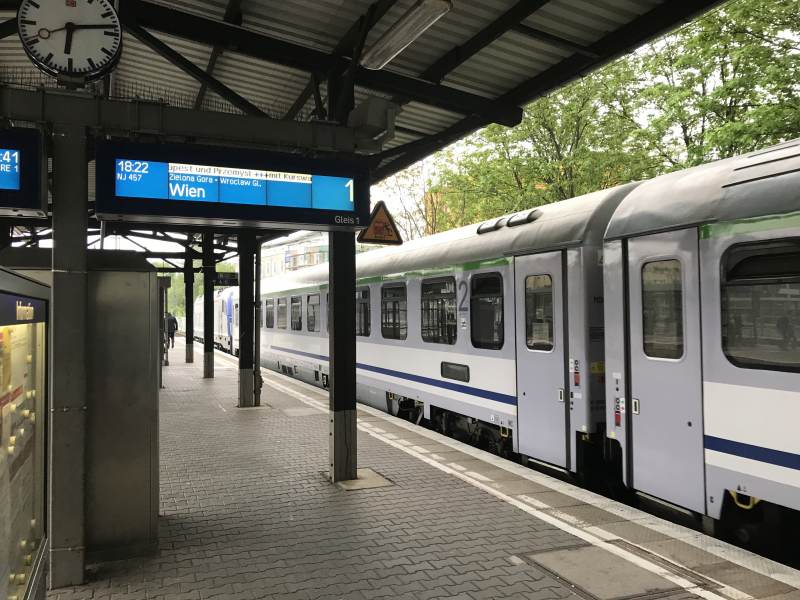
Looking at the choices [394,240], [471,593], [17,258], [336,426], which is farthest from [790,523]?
Result: [17,258]

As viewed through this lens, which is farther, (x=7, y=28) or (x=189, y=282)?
(x=189, y=282)

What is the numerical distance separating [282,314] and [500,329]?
1209 cm

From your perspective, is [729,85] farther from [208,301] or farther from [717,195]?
[208,301]

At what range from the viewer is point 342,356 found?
688 centimetres

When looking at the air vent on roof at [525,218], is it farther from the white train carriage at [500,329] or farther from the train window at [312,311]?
the train window at [312,311]

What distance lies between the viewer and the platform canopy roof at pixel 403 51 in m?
5.73

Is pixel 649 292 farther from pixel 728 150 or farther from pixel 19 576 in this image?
pixel 728 150

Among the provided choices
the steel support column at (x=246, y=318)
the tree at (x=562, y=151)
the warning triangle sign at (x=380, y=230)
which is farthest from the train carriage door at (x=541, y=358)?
the tree at (x=562, y=151)

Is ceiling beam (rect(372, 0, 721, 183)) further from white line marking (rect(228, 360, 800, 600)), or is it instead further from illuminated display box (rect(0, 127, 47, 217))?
illuminated display box (rect(0, 127, 47, 217))

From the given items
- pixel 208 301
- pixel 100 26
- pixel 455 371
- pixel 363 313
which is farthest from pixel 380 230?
pixel 208 301

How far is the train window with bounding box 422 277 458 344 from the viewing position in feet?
29.7

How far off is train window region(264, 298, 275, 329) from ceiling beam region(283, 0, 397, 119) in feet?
39.0

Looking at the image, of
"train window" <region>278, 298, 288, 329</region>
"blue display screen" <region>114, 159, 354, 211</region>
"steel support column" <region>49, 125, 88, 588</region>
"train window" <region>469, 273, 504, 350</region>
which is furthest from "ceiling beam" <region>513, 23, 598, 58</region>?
"train window" <region>278, 298, 288, 329</region>

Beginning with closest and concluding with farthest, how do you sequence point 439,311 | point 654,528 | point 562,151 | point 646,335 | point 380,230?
point 654,528
point 646,335
point 380,230
point 439,311
point 562,151
